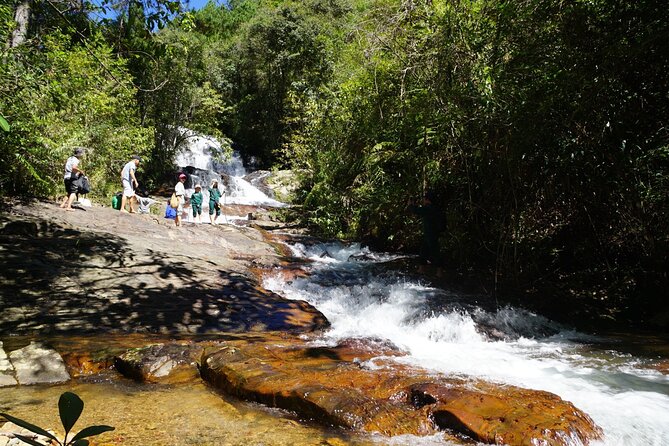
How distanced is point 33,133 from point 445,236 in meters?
9.56

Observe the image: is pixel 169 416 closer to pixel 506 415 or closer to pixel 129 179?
pixel 506 415

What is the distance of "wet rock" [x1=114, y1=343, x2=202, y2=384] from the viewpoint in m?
4.27

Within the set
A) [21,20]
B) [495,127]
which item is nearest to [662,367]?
[495,127]

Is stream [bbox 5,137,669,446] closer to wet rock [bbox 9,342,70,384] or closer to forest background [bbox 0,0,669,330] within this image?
wet rock [bbox 9,342,70,384]

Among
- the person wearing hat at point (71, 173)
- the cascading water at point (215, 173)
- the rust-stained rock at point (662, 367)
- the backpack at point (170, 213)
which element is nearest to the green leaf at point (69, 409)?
the rust-stained rock at point (662, 367)

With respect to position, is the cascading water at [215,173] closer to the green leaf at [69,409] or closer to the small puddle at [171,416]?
the small puddle at [171,416]

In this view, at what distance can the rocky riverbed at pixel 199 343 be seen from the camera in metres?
3.33

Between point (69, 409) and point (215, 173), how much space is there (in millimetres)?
24671

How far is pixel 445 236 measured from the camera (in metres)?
10.1

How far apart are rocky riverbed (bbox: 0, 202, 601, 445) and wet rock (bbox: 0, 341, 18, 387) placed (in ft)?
0.06

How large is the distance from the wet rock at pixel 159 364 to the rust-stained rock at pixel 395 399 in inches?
7.1

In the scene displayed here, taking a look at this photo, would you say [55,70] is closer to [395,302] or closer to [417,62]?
[417,62]

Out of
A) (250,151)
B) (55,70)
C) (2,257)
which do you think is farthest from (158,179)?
(2,257)

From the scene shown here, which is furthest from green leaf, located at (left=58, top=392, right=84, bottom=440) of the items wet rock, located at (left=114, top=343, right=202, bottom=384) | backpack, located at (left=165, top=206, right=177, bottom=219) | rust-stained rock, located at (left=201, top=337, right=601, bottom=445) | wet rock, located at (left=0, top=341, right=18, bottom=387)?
backpack, located at (left=165, top=206, right=177, bottom=219)
